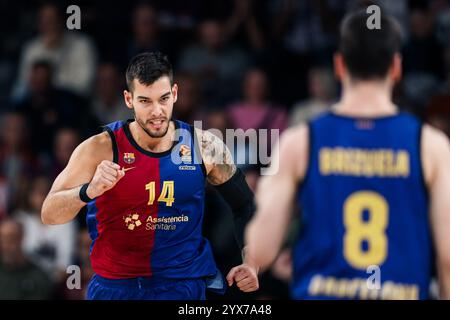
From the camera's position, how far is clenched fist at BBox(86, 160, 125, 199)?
5723mm

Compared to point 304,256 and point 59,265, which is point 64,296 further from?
point 304,256

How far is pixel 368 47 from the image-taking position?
179 inches

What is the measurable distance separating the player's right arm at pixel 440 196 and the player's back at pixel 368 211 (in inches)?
1.7

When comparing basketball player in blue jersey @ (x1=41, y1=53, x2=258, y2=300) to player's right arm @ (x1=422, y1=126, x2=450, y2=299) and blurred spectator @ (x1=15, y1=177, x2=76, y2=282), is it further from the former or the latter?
blurred spectator @ (x1=15, y1=177, x2=76, y2=282)

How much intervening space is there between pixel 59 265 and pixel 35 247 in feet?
1.19

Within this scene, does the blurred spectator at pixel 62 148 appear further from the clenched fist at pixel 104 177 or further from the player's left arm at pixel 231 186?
the clenched fist at pixel 104 177

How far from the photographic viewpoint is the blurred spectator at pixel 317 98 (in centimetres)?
1053

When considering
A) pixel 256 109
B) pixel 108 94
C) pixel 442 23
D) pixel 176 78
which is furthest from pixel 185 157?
pixel 442 23

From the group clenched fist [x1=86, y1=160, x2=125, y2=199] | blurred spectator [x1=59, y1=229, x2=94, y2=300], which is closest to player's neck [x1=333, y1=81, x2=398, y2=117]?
clenched fist [x1=86, y1=160, x2=125, y2=199]

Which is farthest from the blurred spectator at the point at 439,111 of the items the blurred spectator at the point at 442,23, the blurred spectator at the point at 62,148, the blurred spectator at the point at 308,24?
the blurred spectator at the point at 62,148

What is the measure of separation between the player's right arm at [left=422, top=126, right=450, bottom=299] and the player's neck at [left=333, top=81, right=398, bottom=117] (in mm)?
254

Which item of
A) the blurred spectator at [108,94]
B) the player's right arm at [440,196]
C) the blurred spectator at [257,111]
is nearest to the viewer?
the player's right arm at [440,196]

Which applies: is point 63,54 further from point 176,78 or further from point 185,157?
point 185,157
